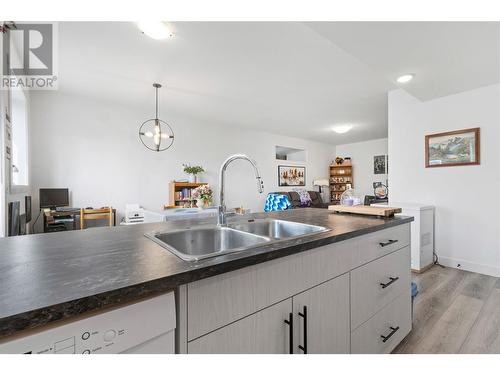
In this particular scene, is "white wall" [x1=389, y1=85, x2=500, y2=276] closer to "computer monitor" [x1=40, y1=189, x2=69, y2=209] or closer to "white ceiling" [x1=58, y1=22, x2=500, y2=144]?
"white ceiling" [x1=58, y1=22, x2=500, y2=144]

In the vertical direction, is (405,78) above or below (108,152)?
above

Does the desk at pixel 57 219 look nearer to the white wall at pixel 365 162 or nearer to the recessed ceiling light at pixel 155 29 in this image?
the recessed ceiling light at pixel 155 29

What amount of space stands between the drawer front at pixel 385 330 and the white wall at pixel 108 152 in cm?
417

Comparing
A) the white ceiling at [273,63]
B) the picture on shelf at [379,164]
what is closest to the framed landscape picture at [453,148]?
the white ceiling at [273,63]

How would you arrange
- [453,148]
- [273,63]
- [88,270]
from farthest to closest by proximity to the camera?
[453,148], [273,63], [88,270]

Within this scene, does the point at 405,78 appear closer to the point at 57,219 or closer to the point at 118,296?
the point at 118,296

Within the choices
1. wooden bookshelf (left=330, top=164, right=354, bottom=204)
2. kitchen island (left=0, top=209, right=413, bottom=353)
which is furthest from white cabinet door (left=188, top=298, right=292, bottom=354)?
wooden bookshelf (left=330, top=164, right=354, bottom=204)

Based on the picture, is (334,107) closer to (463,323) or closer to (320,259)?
(463,323)

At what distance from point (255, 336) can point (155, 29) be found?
2.44 meters

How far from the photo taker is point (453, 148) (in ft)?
9.65

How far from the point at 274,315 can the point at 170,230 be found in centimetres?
64

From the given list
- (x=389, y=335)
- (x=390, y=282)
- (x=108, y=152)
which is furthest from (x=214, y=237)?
(x=108, y=152)

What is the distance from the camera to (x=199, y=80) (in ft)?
10.4
